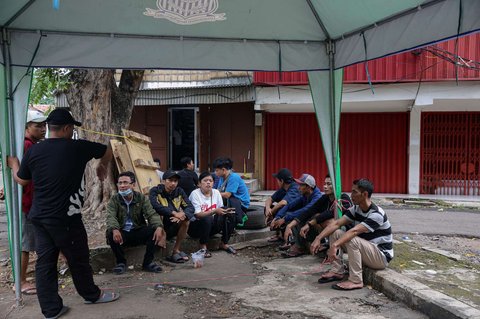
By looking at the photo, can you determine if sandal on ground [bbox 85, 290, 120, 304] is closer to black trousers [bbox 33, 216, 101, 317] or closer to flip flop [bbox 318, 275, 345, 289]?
black trousers [bbox 33, 216, 101, 317]

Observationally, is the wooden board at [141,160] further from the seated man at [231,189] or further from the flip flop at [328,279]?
the flip flop at [328,279]

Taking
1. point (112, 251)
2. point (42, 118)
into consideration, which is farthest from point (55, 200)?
point (112, 251)

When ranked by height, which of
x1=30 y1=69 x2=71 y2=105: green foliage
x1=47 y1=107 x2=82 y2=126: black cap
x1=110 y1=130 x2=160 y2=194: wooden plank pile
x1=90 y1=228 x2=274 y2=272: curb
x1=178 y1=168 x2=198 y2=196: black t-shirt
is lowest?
x1=90 y1=228 x2=274 y2=272: curb

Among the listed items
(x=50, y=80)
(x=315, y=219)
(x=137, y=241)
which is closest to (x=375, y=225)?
(x=315, y=219)

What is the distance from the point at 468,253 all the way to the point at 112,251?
5412 mm

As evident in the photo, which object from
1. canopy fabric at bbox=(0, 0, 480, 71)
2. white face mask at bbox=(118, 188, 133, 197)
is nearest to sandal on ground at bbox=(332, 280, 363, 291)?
canopy fabric at bbox=(0, 0, 480, 71)

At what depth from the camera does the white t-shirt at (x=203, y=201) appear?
19.7 feet

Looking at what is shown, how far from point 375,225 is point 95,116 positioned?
16.5 feet

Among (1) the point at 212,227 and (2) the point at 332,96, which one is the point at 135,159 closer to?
(1) the point at 212,227

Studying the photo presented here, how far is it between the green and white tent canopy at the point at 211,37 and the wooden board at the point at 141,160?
252 centimetres

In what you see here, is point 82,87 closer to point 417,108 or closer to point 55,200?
point 55,200

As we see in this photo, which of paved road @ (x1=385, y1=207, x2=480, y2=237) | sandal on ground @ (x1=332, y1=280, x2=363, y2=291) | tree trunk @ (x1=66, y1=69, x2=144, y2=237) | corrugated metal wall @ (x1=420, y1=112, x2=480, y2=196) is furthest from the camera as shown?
corrugated metal wall @ (x1=420, y1=112, x2=480, y2=196)

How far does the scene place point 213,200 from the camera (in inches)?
242

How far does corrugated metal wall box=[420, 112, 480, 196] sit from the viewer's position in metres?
12.5
